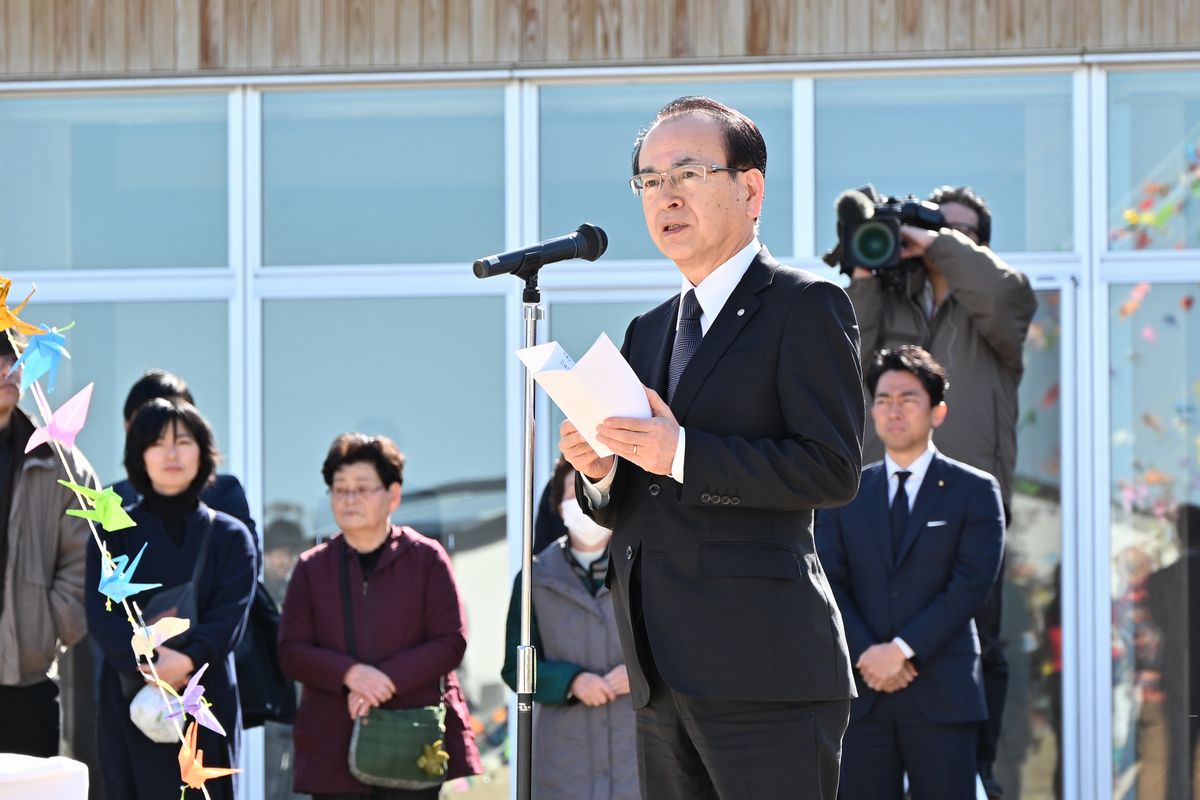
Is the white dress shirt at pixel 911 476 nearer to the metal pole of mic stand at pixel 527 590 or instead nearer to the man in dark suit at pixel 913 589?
the man in dark suit at pixel 913 589

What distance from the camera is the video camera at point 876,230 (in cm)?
518

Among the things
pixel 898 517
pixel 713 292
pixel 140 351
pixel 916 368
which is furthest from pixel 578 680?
pixel 140 351

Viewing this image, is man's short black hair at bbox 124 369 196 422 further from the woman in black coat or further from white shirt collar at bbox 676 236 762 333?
white shirt collar at bbox 676 236 762 333

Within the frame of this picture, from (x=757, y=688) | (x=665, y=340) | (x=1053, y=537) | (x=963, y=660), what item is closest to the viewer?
(x=757, y=688)

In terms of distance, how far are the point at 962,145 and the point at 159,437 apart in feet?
10.4

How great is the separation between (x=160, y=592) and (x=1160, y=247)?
3749mm

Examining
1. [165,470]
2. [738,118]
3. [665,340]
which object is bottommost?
[165,470]

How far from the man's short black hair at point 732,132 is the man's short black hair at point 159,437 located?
2444 mm

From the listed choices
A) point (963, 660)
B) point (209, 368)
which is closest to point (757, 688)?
point (963, 660)

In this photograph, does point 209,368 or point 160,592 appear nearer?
point 160,592

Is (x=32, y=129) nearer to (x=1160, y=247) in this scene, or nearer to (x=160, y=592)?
(x=160, y=592)

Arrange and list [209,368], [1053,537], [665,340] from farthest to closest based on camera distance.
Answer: [209,368]
[1053,537]
[665,340]

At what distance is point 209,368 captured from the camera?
658cm

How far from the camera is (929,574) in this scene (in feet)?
15.5
